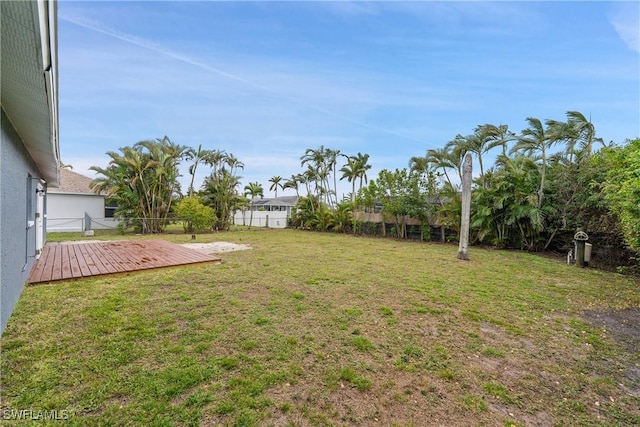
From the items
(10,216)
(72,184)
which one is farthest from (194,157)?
(10,216)

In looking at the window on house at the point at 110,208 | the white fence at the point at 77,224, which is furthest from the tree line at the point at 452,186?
the white fence at the point at 77,224

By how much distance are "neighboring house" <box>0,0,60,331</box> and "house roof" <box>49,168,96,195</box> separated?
12.9 meters

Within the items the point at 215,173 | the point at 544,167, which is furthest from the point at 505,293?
the point at 215,173

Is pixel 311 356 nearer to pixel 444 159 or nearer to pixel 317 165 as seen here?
pixel 444 159

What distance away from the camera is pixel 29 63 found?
178 cm

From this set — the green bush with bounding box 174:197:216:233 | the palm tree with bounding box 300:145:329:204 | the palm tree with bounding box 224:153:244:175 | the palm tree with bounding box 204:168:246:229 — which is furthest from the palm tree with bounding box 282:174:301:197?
the green bush with bounding box 174:197:216:233

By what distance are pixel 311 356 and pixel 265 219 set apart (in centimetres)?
2272

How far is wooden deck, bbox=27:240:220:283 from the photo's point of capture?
17.6 feet

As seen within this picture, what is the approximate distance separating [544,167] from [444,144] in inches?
164

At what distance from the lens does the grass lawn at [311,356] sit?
2037 millimetres

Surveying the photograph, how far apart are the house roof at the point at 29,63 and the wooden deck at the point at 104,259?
299 centimetres

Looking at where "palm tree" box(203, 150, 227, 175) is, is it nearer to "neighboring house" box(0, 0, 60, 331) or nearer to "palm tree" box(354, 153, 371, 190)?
"palm tree" box(354, 153, 371, 190)

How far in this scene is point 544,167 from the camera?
35.0ft

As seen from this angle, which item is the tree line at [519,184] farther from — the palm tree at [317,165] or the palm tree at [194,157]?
the palm tree at [194,157]
